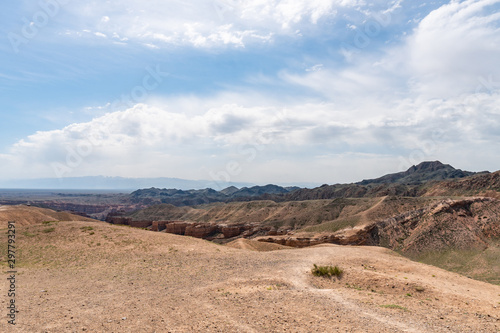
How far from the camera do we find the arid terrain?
10.6 metres

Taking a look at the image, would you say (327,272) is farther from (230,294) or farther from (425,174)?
(425,174)

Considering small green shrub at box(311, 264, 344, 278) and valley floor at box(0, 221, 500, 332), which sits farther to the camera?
small green shrub at box(311, 264, 344, 278)

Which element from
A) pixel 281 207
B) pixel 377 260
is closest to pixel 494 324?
pixel 377 260

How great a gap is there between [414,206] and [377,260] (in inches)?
1986

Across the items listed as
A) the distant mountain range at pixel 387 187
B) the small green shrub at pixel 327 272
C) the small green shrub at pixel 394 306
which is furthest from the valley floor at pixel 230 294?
the distant mountain range at pixel 387 187

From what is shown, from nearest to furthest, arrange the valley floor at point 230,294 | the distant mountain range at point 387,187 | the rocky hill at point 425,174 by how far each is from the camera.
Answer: the valley floor at point 230,294 < the distant mountain range at point 387,187 < the rocky hill at point 425,174

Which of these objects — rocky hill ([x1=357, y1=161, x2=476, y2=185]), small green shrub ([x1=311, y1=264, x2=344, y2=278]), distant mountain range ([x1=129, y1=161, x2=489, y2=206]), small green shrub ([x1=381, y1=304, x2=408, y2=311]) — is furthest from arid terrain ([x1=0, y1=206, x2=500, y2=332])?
rocky hill ([x1=357, y1=161, x2=476, y2=185])

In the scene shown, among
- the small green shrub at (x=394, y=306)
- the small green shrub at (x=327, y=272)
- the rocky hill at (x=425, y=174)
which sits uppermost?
the rocky hill at (x=425, y=174)

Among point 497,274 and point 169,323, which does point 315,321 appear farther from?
point 497,274

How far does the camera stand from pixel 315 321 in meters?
10.7

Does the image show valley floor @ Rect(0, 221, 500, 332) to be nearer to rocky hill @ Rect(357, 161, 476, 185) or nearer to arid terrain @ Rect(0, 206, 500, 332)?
arid terrain @ Rect(0, 206, 500, 332)

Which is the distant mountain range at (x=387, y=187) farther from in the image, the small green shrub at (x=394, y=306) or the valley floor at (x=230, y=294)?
the small green shrub at (x=394, y=306)

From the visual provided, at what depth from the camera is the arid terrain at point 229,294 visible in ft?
34.8

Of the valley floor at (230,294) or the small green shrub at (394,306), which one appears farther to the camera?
the small green shrub at (394,306)
